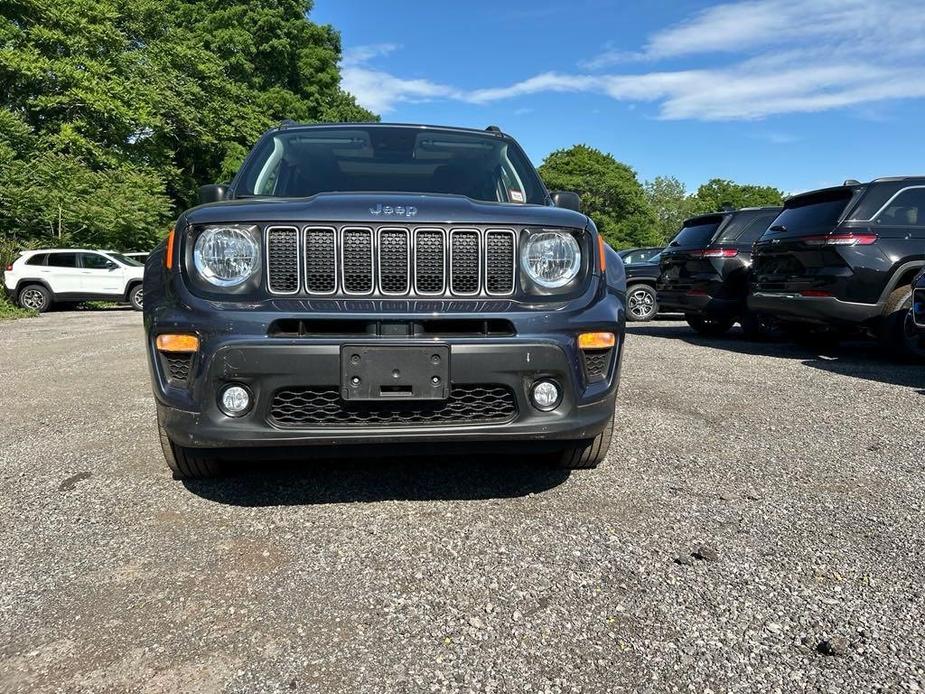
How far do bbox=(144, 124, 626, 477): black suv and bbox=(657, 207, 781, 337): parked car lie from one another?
6423 mm

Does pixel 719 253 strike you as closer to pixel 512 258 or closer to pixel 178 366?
pixel 512 258

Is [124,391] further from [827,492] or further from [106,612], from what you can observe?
[827,492]

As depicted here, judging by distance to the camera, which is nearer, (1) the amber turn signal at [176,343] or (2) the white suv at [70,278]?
(1) the amber turn signal at [176,343]

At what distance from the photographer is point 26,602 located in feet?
6.51

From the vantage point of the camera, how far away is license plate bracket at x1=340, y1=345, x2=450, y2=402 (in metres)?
2.31

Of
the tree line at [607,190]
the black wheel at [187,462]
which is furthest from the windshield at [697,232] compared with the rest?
the tree line at [607,190]

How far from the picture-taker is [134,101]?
21.5 meters

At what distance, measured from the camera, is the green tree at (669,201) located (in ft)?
248

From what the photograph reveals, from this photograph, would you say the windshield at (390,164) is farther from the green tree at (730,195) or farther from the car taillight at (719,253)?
the green tree at (730,195)

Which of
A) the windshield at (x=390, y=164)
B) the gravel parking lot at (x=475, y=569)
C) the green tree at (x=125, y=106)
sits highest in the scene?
the green tree at (x=125, y=106)

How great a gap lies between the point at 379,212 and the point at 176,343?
0.88m

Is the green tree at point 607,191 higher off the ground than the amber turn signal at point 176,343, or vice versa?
the green tree at point 607,191

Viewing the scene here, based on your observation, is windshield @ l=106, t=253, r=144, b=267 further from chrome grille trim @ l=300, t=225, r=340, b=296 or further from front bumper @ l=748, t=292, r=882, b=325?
chrome grille trim @ l=300, t=225, r=340, b=296

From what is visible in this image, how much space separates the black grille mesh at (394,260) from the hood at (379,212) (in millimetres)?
52
